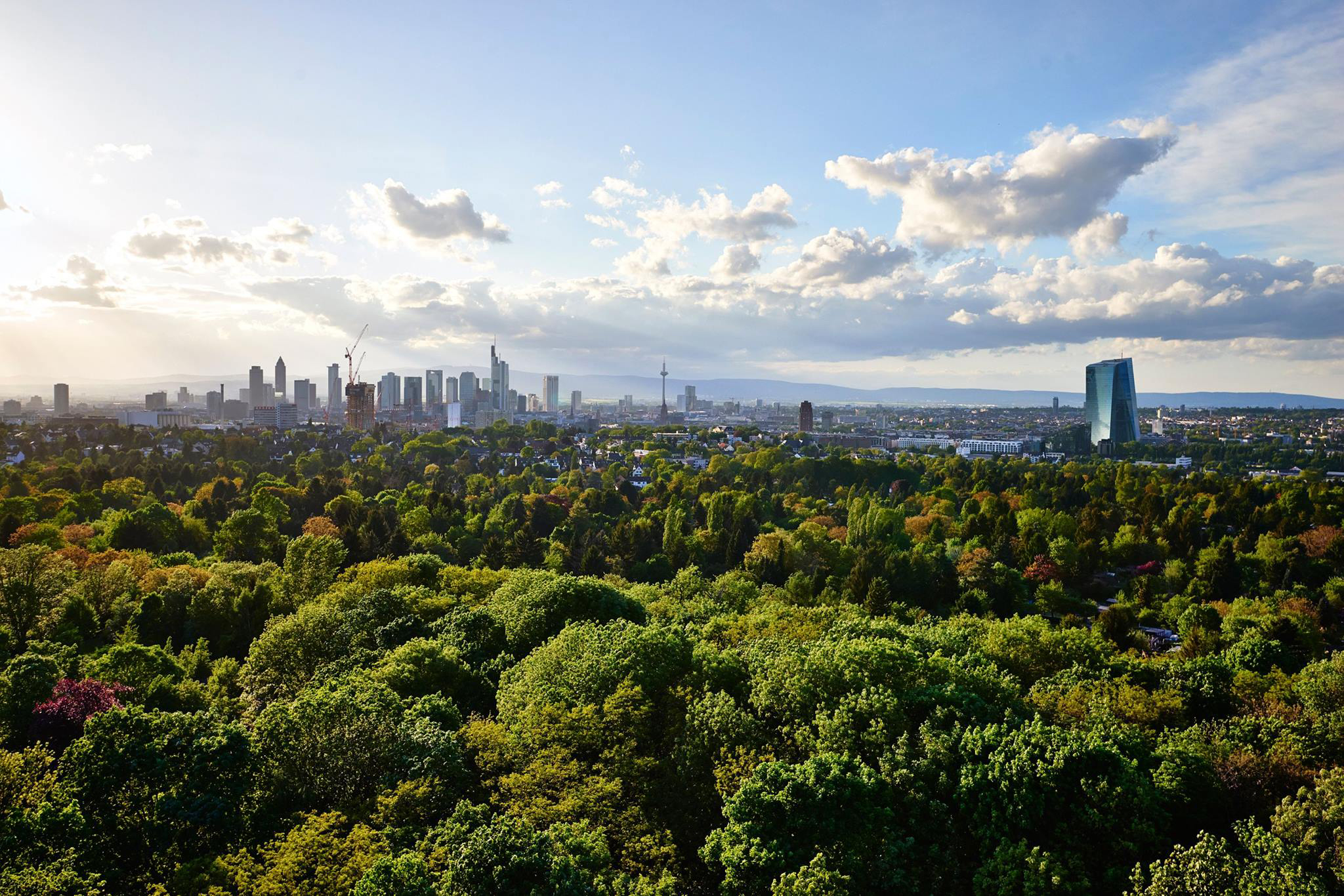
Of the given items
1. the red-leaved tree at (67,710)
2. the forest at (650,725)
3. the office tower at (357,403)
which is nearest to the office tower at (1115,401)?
the forest at (650,725)

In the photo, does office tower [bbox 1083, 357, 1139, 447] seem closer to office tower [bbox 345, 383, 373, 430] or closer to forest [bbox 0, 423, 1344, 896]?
forest [bbox 0, 423, 1344, 896]

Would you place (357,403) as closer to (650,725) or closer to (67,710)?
(67,710)

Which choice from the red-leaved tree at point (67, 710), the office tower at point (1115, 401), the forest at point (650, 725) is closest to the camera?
the forest at point (650, 725)

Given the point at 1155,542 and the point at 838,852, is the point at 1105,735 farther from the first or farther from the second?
the point at 1155,542

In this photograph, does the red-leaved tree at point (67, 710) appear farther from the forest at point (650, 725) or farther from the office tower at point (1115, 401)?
the office tower at point (1115, 401)

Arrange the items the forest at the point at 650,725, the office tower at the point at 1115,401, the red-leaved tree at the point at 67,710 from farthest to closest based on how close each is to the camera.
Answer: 1. the office tower at the point at 1115,401
2. the red-leaved tree at the point at 67,710
3. the forest at the point at 650,725

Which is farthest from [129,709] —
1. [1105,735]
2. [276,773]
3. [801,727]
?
[1105,735]

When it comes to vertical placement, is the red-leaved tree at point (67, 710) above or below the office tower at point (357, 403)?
below

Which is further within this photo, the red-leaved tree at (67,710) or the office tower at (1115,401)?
the office tower at (1115,401)
